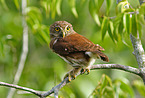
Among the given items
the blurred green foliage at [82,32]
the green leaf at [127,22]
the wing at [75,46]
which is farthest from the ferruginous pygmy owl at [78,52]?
the green leaf at [127,22]

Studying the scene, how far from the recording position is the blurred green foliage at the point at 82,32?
8.10 feet

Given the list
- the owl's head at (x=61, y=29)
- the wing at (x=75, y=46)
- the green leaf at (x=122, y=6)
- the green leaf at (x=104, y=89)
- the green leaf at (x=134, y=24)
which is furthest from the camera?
the owl's head at (x=61, y=29)

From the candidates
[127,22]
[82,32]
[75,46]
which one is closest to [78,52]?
[75,46]

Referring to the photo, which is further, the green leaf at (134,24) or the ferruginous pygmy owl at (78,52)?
the ferruginous pygmy owl at (78,52)

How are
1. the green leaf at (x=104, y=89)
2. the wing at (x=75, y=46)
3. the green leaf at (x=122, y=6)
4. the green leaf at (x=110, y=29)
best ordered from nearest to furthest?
the green leaf at (x=122, y=6) → the green leaf at (x=110, y=29) → the wing at (x=75, y=46) → the green leaf at (x=104, y=89)

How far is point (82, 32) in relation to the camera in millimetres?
6617

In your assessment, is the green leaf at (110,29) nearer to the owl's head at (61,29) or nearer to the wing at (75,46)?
the wing at (75,46)

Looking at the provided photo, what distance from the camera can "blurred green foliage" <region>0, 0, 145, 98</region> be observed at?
247cm

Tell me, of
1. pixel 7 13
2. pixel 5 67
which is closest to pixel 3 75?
pixel 5 67

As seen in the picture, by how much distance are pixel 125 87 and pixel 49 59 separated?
3629 millimetres

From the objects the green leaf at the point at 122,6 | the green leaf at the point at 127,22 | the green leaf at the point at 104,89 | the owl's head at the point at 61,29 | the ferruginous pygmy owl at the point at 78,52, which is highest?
the green leaf at the point at 122,6

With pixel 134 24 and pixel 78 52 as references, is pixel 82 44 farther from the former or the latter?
pixel 134 24

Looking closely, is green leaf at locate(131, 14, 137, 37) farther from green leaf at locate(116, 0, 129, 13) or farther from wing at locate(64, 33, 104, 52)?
wing at locate(64, 33, 104, 52)

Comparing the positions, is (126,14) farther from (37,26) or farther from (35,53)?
(35,53)
